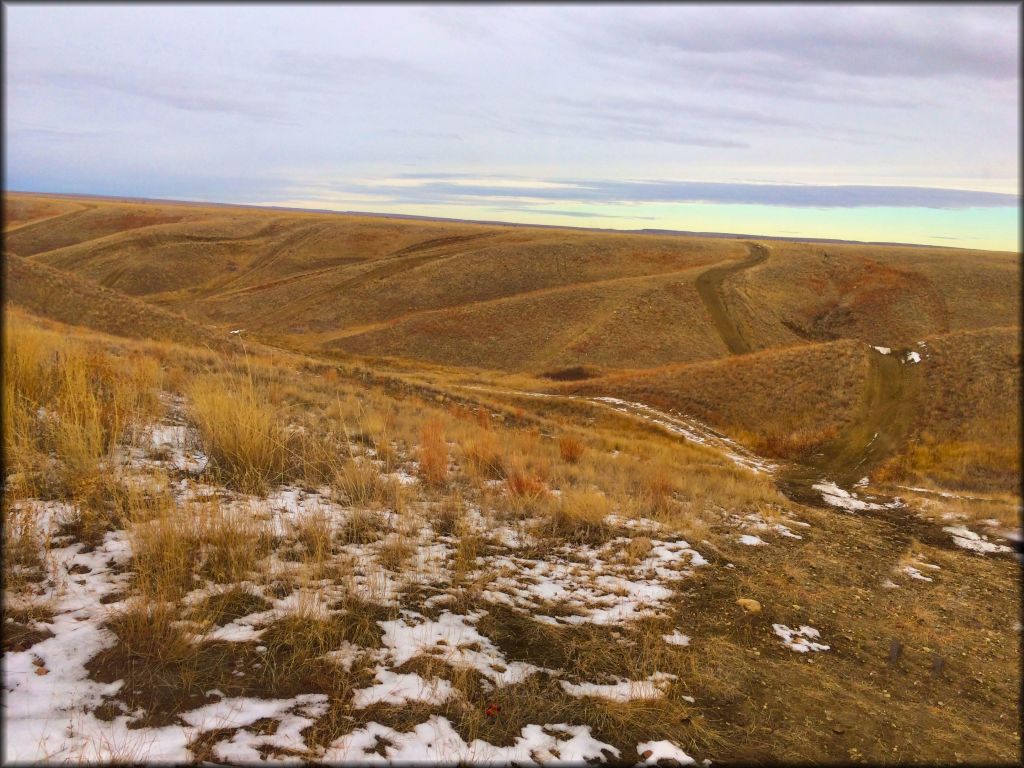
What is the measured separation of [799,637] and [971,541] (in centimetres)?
649

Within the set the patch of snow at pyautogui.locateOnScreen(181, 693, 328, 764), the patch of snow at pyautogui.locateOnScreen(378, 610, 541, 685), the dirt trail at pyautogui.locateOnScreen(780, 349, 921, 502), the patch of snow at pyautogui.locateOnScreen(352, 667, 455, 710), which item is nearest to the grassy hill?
the dirt trail at pyautogui.locateOnScreen(780, 349, 921, 502)

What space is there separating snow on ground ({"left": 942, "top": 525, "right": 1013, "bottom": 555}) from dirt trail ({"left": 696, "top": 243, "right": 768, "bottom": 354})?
34212 millimetres

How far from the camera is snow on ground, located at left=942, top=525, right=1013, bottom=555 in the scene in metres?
8.16

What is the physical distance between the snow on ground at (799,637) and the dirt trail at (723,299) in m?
40.2

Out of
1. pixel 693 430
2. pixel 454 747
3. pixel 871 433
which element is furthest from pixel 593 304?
pixel 454 747

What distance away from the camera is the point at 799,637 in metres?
4.22

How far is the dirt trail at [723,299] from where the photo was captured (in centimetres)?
4285

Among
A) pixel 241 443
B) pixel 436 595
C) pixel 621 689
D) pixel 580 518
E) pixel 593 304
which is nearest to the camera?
pixel 621 689

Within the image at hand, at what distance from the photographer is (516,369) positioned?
132 ft

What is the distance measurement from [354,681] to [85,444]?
293 centimetres

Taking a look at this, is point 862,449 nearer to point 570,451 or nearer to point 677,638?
point 570,451

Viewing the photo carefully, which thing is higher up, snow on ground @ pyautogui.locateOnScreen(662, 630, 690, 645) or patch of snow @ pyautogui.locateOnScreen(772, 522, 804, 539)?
snow on ground @ pyautogui.locateOnScreen(662, 630, 690, 645)

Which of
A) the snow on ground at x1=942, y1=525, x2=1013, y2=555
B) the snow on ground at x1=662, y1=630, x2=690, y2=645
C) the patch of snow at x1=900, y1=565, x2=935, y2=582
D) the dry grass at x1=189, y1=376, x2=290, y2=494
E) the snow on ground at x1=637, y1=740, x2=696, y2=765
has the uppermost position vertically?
the dry grass at x1=189, y1=376, x2=290, y2=494

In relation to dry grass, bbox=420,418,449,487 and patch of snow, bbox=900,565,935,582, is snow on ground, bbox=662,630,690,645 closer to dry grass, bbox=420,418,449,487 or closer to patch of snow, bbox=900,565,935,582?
dry grass, bbox=420,418,449,487
